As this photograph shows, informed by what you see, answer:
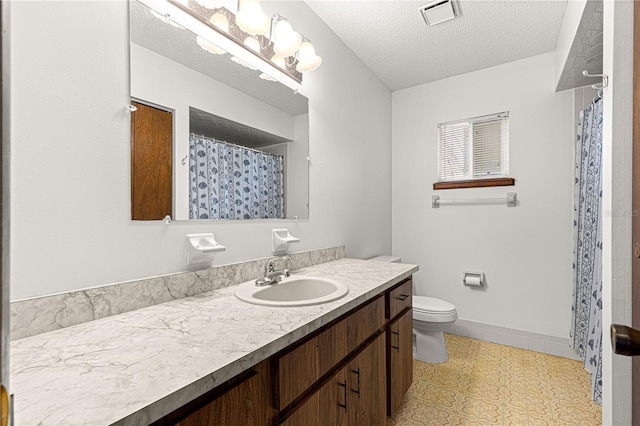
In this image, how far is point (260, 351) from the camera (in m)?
0.75

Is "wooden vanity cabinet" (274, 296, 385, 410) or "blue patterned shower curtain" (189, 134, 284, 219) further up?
"blue patterned shower curtain" (189, 134, 284, 219)

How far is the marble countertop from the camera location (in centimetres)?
52

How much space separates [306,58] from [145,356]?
1641mm

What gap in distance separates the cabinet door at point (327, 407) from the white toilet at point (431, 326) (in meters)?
1.29

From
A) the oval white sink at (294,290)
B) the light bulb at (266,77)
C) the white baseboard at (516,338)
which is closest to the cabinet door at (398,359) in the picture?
the oval white sink at (294,290)

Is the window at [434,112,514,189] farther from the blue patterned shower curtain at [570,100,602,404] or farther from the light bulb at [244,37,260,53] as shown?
the light bulb at [244,37,260,53]

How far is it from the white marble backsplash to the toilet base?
1.58m

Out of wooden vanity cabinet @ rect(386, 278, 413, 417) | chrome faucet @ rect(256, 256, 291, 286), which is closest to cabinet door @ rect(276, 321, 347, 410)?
chrome faucet @ rect(256, 256, 291, 286)

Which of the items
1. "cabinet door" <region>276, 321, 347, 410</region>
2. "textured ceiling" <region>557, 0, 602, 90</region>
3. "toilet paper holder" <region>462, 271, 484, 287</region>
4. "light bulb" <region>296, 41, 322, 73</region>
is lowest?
"toilet paper holder" <region>462, 271, 484, 287</region>

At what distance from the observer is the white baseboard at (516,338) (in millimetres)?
2457

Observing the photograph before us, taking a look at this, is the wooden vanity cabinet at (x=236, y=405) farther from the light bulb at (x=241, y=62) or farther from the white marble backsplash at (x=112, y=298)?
the light bulb at (x=241, y=62)

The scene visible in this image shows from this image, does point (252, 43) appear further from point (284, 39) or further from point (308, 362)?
point (308, 362)

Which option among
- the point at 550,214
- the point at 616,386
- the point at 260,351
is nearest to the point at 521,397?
the point at 616,386

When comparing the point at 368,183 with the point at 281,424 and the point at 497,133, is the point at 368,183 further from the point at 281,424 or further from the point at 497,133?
the point at 281,424
